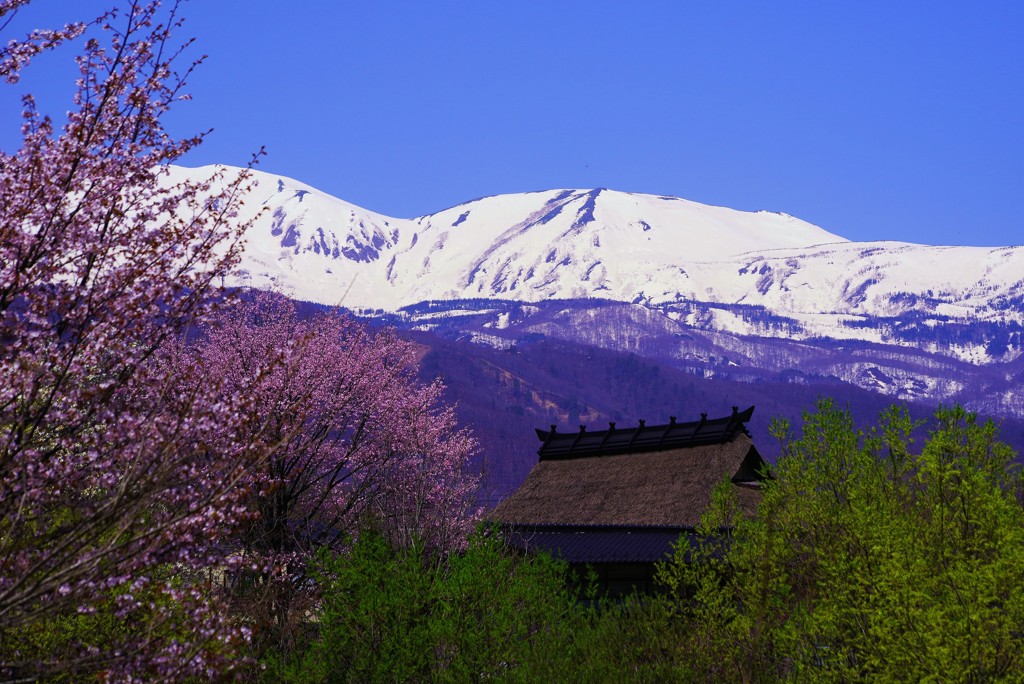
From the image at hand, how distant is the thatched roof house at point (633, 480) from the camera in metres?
43.1

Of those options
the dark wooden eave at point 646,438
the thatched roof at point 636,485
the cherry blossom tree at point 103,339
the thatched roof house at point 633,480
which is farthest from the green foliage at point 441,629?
the dark wooden eave at point 646,438

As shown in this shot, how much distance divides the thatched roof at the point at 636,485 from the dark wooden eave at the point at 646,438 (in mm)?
102

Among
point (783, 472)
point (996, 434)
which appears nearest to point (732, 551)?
point (783, 472)

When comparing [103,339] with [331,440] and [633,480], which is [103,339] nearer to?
[331,440]

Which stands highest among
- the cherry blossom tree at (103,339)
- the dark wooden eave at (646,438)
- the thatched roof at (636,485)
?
the cherry blossom tree at (103,339)

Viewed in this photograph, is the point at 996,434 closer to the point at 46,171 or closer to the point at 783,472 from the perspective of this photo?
the point at 783,472

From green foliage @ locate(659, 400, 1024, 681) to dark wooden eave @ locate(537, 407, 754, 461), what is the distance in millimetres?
25707

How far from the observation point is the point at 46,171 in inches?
437

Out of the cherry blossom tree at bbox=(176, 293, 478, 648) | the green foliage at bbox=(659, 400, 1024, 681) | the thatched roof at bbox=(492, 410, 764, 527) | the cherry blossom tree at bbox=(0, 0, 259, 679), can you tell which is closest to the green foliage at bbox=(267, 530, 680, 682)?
the green foliage at bbox=(659, 400, 1024, 681)

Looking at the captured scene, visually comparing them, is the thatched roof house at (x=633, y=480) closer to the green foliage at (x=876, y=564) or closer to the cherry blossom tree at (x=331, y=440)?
the cherry blossom tree at (x=331, y=440)

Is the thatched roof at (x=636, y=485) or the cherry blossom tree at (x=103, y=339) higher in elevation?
the cherry blossom tree at (x=103, y=339)

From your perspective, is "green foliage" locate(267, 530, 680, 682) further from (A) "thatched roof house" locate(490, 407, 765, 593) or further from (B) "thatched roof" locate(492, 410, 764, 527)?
(B) "thatched roof" locate(492, 410, 764, 527)

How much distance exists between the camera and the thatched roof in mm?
45094

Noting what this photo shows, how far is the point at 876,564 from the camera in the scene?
1734 centimetres
